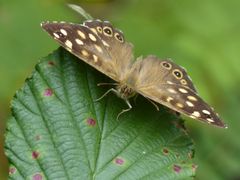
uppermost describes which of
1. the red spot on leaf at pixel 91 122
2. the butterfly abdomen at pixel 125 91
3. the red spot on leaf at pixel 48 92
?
the butterfly abdomen at pixel 125 91

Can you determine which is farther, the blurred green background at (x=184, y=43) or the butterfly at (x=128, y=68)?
the blurred green background at (x=184, y=43)

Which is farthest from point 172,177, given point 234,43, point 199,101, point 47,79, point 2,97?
point 234,43

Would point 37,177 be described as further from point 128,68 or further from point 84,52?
point 128,68

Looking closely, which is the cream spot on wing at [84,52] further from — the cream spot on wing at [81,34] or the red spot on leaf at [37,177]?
the red spot on leaf at [37,177]

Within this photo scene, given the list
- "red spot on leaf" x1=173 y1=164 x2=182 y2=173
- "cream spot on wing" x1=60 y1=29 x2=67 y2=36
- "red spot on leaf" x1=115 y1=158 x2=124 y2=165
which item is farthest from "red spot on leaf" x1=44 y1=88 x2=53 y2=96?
"red spot on leaf" x1=173 y1=164 x2=182 y2=173

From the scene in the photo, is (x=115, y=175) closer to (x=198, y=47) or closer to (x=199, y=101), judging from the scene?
(x=199, y=101)

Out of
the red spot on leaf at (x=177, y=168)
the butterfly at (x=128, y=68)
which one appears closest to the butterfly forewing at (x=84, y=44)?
the butterfly at (x=128, y=68)

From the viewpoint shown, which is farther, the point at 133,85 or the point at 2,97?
the point at 2,97

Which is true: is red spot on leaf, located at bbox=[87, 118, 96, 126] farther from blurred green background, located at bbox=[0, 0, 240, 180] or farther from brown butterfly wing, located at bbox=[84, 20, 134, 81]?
blurred green background, located at bbox=[0, 0, 240, 180]
